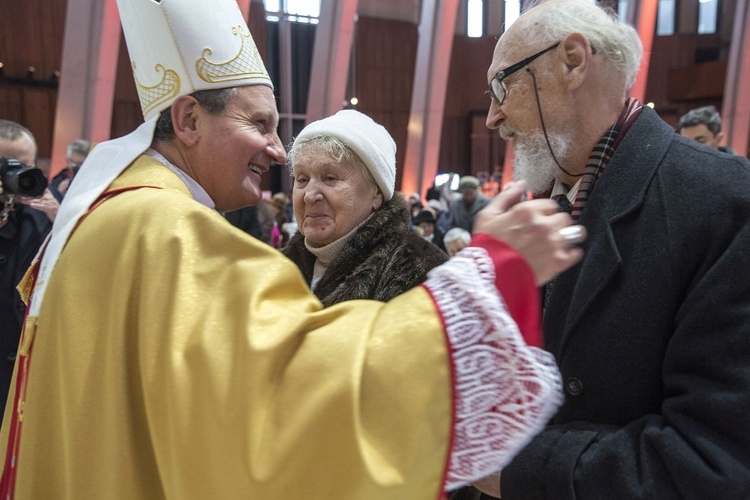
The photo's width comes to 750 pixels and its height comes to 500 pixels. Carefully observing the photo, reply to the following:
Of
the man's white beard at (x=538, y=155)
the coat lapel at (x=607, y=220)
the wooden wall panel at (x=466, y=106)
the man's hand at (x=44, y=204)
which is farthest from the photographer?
the wooden wall panel at (x=466, y=106)

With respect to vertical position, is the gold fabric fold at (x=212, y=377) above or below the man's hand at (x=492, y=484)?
above

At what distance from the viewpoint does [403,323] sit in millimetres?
971

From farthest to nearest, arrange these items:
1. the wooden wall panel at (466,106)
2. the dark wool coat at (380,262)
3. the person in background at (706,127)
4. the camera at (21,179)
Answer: the wooden wall panel at (466,106)
the person in background at (706,127)
the camera at (21,179)
the dark wool coat at (380,262)

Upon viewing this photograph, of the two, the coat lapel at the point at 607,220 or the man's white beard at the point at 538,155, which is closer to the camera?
the coat lapel at the point at 607,220

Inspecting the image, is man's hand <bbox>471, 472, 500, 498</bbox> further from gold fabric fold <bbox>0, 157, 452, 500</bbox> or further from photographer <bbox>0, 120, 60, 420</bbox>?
photographer <bbox>0, 120, 60, 420</bbox>

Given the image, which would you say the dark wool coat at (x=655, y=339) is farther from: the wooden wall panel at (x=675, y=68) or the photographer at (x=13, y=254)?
the wooden wall panel at (x=675, y=68)

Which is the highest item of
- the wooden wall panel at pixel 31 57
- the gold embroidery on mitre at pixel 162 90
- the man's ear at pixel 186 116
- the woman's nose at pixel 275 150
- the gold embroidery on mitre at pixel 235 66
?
the wooden wall panel at pixel 31 57

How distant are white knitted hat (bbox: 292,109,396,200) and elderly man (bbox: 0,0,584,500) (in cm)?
A: 105

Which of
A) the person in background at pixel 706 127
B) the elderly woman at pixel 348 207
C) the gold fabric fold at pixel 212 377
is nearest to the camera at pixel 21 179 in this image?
the elderly woman at pixel 348 207

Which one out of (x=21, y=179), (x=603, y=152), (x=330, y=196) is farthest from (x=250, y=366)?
(x=21, y=179)

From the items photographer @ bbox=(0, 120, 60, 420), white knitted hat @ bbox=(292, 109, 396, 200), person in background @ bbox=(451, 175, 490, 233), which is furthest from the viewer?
person in background @ bbox=(451, 175, 490, 233)

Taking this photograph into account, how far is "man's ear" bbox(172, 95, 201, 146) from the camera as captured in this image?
1.34 meters

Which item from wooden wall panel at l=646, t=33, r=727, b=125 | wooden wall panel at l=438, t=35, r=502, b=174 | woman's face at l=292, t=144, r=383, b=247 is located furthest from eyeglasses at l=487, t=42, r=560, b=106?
wooden wall panel at l=646, t=33, r=727, b=125

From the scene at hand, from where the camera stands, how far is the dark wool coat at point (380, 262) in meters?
2.00
